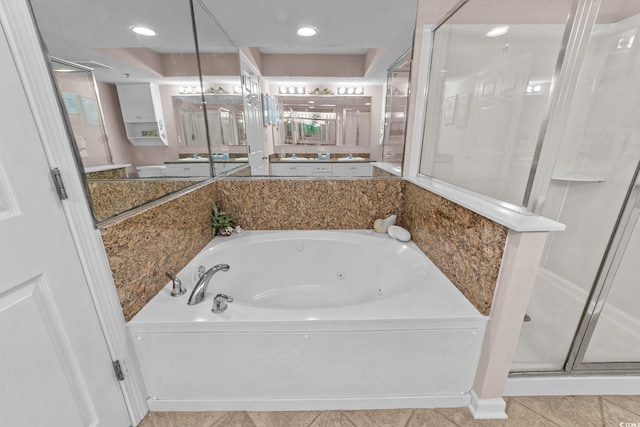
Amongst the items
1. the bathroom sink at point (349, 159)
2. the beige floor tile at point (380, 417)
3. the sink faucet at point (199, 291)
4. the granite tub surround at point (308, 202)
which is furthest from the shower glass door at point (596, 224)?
the sink faucet at point (199, 291)

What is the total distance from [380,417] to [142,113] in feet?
6.39

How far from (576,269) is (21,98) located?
9.57 ft

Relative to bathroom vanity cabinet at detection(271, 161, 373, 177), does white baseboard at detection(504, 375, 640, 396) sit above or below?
below

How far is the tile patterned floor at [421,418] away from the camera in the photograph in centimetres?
113

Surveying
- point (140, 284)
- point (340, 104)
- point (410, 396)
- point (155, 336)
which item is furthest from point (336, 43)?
point (410, 396)

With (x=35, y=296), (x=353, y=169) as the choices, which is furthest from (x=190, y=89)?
(x=35, y=296)

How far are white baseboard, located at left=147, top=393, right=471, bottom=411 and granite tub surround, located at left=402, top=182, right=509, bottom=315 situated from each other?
1.66 feet

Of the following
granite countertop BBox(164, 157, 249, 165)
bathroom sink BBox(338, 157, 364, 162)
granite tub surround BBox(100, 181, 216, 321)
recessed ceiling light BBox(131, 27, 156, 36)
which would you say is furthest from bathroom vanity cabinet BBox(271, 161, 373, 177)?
recessed ceiling light BBox(131, 27, 156, 36)

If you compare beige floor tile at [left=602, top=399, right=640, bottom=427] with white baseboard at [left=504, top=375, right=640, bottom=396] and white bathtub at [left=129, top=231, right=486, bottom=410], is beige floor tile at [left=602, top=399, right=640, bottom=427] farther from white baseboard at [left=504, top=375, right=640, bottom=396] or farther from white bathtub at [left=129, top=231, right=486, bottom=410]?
white bathtub at [left=129, top=231, right=486, bottom=410]

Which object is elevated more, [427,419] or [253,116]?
[253,116]

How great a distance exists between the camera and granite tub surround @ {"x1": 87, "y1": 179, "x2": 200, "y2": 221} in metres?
0.93

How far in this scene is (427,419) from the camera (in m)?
1.15

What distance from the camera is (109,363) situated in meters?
0.98

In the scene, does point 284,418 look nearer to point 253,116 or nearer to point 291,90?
point 253,116
